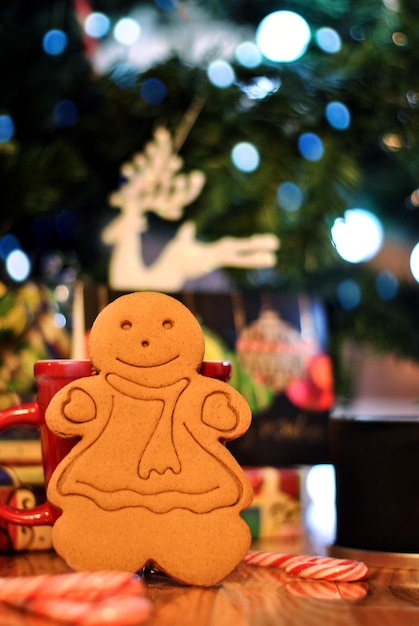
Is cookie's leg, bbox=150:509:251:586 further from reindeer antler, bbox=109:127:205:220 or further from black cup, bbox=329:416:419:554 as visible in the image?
reindeer antler, bbox=109:127:205:220

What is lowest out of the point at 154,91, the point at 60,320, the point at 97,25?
the point at 60,320

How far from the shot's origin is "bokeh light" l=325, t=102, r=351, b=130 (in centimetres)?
129

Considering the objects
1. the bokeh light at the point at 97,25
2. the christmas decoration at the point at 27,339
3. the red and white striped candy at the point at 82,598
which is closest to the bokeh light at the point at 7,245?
the christmas decoration at the point at 27,339

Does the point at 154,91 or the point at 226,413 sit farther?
the point at 154,91

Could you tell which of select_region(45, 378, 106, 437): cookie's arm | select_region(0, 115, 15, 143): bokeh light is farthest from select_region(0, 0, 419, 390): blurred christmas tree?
select_region(45, 378, 106, 437): cookie's arm

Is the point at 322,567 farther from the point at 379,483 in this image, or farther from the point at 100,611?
the point at 100,611

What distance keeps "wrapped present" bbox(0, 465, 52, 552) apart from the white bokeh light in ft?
2.72

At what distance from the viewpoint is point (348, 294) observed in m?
1.44

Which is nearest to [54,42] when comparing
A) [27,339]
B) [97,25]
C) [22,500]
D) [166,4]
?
[97,25]

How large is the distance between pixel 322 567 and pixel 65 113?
0.89 m

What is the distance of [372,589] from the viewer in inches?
23.4

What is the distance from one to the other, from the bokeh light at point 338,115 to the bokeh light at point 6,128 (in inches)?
19.7

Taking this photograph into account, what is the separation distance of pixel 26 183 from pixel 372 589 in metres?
0.75

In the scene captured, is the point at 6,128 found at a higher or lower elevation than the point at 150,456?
higher
